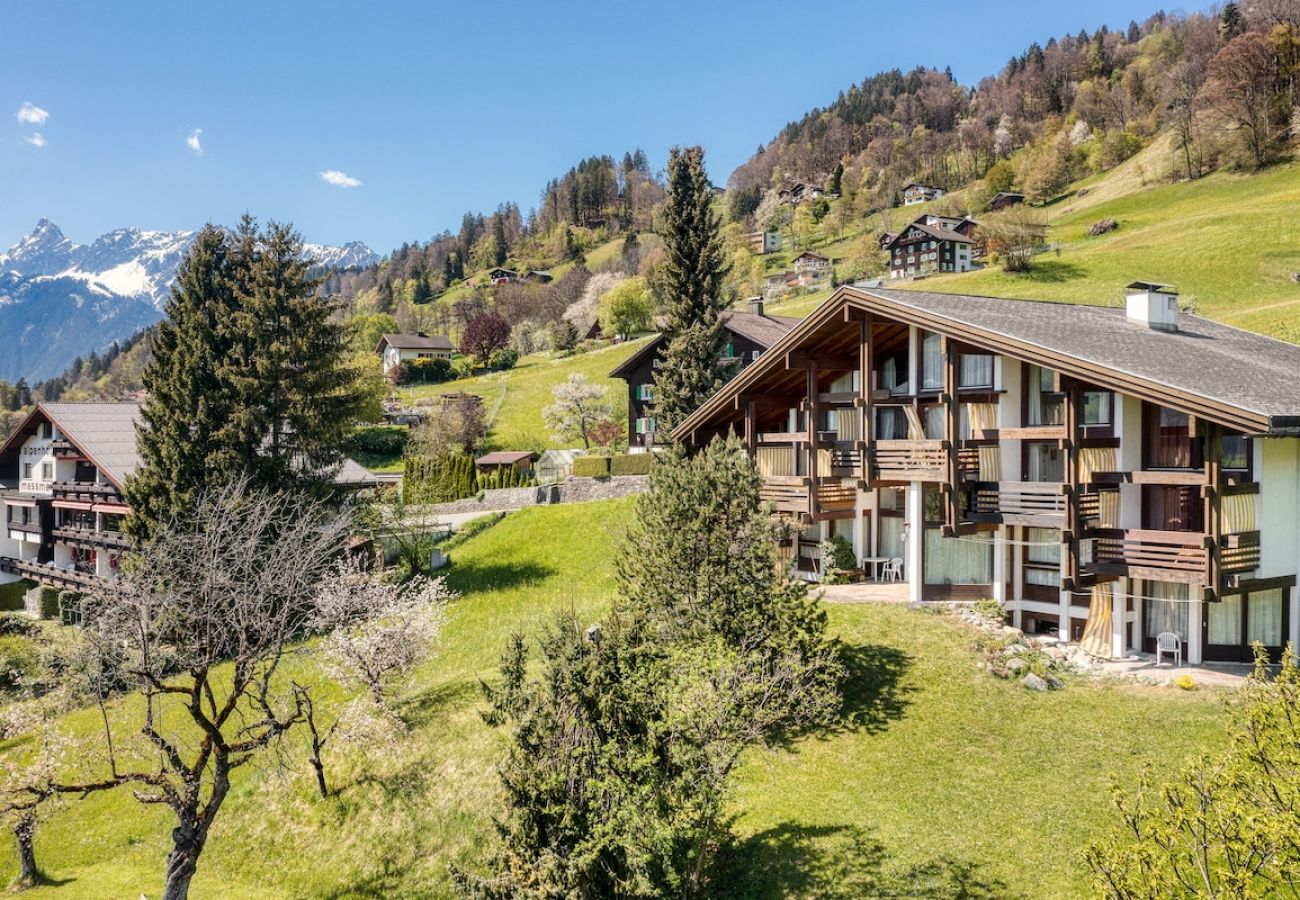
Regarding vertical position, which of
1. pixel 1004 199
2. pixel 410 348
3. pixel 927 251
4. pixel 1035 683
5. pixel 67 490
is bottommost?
pixel 1035 683

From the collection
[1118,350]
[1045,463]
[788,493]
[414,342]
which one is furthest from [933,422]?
[414,342]

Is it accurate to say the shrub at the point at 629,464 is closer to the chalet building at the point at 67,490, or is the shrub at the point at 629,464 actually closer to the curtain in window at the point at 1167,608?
the chalet building at the point at 67,490

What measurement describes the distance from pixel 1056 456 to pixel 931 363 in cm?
426

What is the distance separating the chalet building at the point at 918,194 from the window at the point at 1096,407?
121835 millimetres

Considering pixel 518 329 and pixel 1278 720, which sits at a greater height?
pixel 518 329

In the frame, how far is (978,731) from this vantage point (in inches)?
655

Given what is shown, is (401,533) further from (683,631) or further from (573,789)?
(573,789)

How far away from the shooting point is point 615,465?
45500mm

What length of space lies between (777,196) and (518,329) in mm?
75747

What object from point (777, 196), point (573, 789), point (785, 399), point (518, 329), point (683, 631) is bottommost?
point (573, 789)

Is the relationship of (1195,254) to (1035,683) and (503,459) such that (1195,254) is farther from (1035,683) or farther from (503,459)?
(1035,683)

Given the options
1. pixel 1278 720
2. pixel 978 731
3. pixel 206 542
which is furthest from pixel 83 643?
pixel 1278 720

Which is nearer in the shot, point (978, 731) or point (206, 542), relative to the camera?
point (978, 731)

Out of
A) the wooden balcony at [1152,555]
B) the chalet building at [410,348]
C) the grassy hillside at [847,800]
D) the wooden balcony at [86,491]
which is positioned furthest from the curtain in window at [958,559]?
the chalet building at [410,348]
